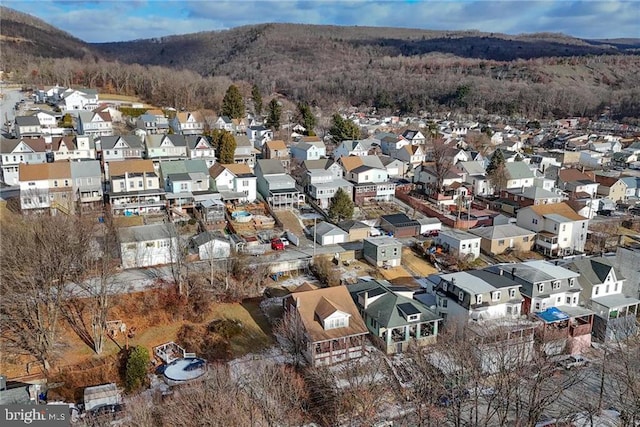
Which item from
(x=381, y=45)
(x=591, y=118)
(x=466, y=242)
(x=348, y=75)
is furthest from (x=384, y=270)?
(x=381, y=45)

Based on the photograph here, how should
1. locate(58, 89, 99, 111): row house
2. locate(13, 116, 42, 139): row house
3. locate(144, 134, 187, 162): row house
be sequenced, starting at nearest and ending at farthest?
1. locate(144, 134, 187, 162): row house
2. locate(13, 116, 42, 139): row house
3. locate(58, 89, 99, 111): row house

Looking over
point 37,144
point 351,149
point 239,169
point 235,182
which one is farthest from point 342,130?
point 37,144

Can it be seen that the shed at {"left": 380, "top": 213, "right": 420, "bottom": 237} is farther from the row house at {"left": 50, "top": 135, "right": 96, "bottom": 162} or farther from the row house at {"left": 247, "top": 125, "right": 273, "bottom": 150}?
the row house at {"left": 50, "top": 135, "right": 96, "bottom": 162}

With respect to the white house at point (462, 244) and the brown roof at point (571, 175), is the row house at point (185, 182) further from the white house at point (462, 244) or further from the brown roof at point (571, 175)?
the brown roof at point (571, 175)

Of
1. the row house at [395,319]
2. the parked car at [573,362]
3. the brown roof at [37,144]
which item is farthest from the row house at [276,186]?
→ the parked car at [573,362]

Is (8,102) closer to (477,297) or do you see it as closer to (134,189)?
(134,189)

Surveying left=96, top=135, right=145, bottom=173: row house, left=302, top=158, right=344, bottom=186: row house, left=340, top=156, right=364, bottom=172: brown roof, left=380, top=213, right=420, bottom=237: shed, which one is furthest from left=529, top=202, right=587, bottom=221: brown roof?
left=96, top=135, right=145, bottom=173: row house
